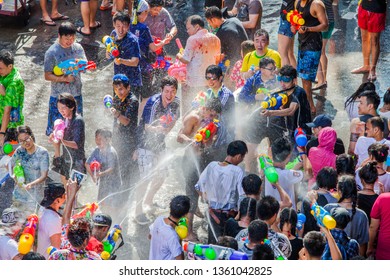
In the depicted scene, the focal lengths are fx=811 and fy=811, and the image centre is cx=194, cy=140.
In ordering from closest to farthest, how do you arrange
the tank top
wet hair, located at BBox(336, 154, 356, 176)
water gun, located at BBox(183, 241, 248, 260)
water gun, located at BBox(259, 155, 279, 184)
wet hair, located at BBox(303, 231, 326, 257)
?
1. water gun, located at BBox(183, 241, 248, 260)
2. wet hair, located at BBox(303, 231, 326, 257)
3. water gun, located at BBox(259, 155, 279, 184)
4. wet hair, located at BBox(336, 154, 356, 176)
5. the tank top

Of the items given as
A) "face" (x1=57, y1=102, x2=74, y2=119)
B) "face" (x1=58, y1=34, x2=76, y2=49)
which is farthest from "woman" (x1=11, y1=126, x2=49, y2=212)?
"face" (x1=58, y1=34, x2=76, y2=49)

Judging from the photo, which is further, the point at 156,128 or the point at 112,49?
the point at 112,49

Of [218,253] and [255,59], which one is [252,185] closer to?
[218,253]

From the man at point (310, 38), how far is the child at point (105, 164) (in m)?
3.45

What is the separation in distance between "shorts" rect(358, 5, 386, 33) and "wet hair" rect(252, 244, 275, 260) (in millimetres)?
6260

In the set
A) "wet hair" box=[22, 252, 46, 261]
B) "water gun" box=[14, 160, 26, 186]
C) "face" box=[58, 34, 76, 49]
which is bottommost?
"water gun" box=[14, 160, 26, 186]

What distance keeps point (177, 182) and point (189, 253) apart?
3052mm

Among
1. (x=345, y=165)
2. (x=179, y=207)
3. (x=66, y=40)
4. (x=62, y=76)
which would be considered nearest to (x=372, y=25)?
(x=345, y=165)

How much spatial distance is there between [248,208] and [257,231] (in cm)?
63

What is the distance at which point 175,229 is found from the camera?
7.44 metres

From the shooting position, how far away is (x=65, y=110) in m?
9.27

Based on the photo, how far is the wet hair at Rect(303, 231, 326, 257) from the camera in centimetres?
696

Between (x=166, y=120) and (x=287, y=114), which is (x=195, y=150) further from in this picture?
(x=287, y=114)

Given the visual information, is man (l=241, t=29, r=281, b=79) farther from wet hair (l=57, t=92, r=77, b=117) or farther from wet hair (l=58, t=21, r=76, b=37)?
wet hair (l=57, t=92, r=77, b=117)
